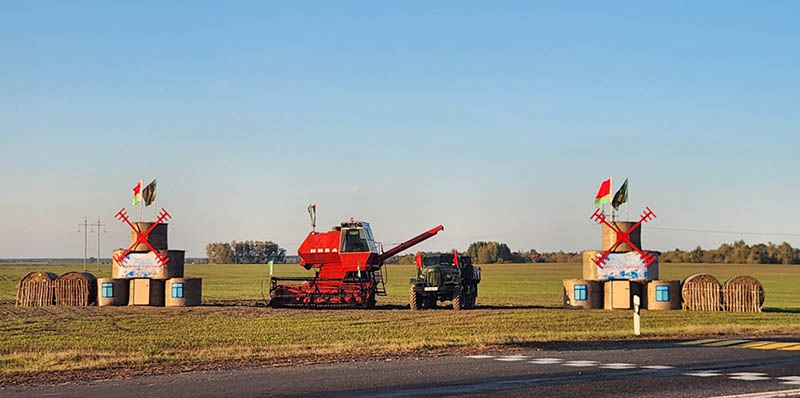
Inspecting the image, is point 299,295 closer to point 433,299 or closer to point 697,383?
point 433,299

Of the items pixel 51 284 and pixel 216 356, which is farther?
pixel 51 284

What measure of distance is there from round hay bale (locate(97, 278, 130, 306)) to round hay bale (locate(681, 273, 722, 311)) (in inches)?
893

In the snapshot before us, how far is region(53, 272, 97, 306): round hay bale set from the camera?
40.0 meters

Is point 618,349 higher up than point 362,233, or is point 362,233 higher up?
point 362,233

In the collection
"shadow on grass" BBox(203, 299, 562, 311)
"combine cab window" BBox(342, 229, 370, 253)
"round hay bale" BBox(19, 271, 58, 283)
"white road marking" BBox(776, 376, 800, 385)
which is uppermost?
"combine cab window" BBox(342, 229, 370, 253)

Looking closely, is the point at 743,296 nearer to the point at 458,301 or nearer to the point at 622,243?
the point at 622,243

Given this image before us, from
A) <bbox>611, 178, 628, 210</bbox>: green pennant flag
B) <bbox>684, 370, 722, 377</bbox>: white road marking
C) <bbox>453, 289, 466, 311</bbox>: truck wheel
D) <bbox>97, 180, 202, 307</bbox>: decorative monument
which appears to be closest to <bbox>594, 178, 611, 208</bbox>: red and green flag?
<bbox>611, 178, 628, 210</bbox>: green pennant flag

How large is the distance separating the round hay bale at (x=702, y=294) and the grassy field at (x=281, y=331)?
2.20 metres

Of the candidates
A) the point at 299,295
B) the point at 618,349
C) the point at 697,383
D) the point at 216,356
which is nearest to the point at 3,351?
the point at 216,356

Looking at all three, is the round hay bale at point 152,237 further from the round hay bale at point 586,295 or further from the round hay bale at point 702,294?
the round hay bale at point 702,294

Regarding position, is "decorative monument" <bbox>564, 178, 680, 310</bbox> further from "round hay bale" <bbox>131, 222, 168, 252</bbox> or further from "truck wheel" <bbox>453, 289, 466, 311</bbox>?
"round hay bale" <bbox>131, 222, 168, 252</bbox>

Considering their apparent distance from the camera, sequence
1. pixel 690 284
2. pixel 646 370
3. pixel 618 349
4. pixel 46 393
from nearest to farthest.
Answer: pixel 46 393 → pixel 646 370 → pixel 618 349 → pixel 690 284

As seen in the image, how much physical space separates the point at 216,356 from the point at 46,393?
193 inches

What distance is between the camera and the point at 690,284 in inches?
1499
